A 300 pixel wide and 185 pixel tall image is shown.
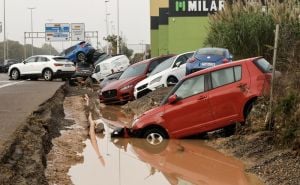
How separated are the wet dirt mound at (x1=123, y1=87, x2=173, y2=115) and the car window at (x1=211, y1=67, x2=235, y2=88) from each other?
6239 millimetres

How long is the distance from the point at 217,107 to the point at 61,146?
11.0 feet

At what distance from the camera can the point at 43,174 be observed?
27.8ft

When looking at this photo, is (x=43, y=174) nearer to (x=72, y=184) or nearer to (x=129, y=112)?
(x=72, y=184)

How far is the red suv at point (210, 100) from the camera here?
38.4ft

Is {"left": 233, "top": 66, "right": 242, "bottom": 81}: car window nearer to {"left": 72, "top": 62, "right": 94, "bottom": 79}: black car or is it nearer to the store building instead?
{"left": 72, "top": 62, "right": 94, "bottom": 79}: black car

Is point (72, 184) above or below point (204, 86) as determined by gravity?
below

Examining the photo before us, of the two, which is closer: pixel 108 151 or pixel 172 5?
pixel 108 151

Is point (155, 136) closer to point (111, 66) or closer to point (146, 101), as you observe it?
point (146, 101)

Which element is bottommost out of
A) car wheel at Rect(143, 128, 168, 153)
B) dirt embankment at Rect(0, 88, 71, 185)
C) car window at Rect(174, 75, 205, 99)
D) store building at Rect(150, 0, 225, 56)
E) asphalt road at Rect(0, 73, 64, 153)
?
car wheel at Rect(143, 128, 168, 153)

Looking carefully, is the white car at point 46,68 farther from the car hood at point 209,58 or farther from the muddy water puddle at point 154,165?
the muddy water puddle at point 154,165

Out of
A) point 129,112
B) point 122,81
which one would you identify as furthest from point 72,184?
point 122,81

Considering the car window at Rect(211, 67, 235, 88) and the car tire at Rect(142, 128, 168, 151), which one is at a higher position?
the car window at Rect(211, 67, 235, 88)

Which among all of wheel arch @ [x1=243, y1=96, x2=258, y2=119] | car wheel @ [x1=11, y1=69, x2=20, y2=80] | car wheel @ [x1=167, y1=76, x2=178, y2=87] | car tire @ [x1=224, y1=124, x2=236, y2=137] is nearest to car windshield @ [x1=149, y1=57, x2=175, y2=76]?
car wheel @ [x1=167, y1=76, x2=178, y2=87]

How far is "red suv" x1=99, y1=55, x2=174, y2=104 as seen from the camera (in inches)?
860
